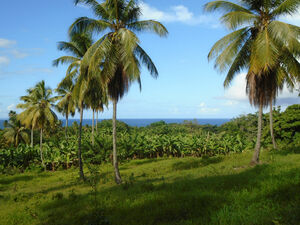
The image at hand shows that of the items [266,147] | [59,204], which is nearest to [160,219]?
[59,204]

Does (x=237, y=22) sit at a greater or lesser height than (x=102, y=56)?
greater

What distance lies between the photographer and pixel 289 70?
11.2 meters

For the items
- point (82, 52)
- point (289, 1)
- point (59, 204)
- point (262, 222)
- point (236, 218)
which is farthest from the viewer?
point (82, 52)

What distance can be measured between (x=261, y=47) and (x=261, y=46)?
5 centimetres

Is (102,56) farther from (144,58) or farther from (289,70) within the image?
(289,70)

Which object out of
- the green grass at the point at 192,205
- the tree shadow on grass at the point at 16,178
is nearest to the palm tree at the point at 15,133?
the tree shadow on grass at the point at 16,178

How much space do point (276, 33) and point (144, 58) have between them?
5.82 meters

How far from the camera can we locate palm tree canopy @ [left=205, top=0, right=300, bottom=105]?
1018cm

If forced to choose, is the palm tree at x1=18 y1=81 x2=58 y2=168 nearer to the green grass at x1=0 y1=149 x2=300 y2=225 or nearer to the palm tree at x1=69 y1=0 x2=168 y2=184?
the palm tree at x1=69 y1=0 x2=168 y2=184

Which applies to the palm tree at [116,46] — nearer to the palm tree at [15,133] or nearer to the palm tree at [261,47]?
the palm tree at [261,47]

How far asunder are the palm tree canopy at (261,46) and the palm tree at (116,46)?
10.6ft

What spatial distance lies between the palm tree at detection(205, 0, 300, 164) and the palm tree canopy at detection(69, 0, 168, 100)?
3.25 m

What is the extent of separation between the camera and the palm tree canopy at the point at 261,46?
1018 centimetres

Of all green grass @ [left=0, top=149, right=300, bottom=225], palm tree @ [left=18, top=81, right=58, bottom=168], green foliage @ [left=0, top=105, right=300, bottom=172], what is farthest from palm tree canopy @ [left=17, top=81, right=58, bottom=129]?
green grass @ [left=0, top=149, right=300, bottom=225]
